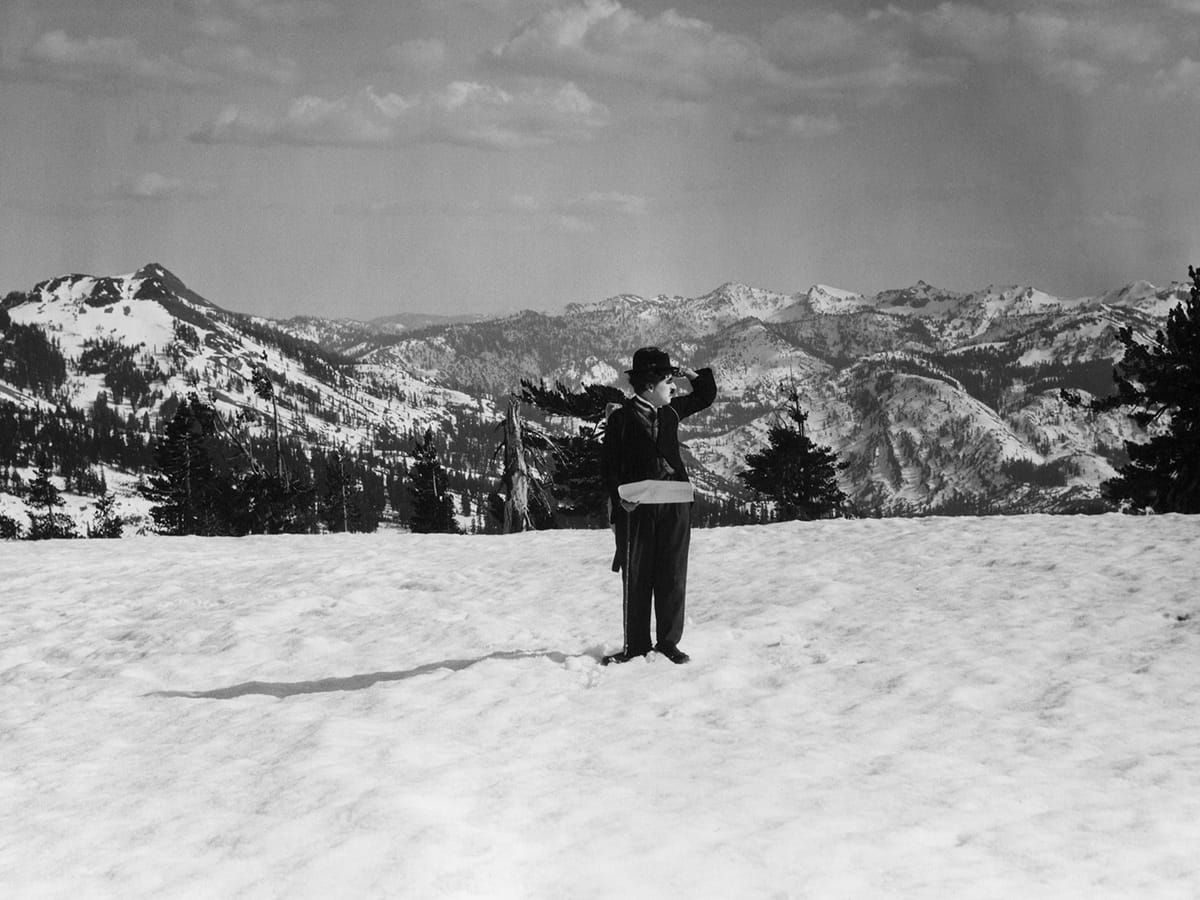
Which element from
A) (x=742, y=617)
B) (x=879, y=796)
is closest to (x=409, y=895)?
(x=879, y=796)

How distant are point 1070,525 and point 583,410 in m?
21.2

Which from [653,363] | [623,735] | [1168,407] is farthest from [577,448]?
[623,735]

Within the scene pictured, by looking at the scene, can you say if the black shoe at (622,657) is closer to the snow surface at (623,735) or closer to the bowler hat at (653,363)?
the snow surface at (623,735)

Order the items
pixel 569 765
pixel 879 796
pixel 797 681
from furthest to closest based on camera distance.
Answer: pixel 797 681
pixel 569 765
pixel 879 796

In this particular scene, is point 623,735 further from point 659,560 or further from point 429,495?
point 429,495

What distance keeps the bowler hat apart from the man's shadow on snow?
3.39 meters

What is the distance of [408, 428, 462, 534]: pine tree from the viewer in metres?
75.2

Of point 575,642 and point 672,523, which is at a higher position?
point 672,523

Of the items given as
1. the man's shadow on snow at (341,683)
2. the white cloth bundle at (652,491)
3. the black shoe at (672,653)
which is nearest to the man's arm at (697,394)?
the white cloth bundle at (652,491)

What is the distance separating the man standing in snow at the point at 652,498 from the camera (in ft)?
35.0

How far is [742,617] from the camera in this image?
43.0ft

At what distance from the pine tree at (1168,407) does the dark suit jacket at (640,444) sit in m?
33.0

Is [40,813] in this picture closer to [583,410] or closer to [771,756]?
[771,756]

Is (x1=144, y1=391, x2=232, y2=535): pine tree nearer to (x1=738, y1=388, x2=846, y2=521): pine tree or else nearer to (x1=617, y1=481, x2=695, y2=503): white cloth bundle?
(x1=738, y1=388, x2=846, y2=521): pine tree
